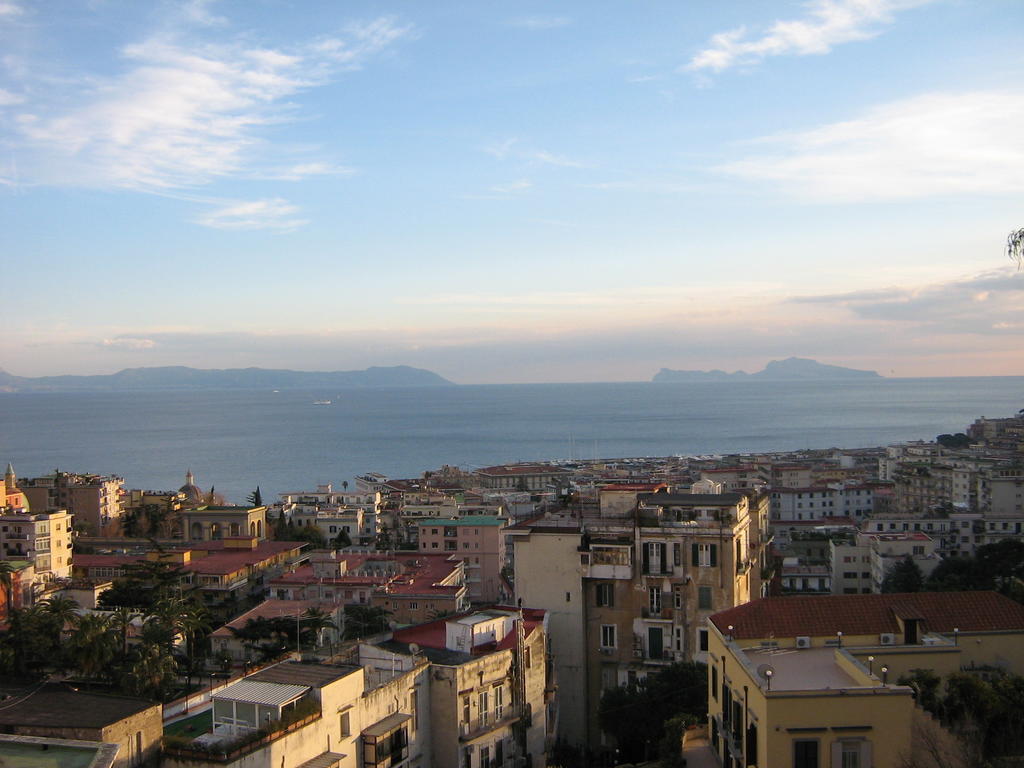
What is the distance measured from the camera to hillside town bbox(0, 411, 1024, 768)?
1111 cm

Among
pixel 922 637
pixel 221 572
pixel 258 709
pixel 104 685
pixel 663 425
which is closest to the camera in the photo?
pixel 258 709

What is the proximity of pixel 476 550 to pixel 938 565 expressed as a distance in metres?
22.1

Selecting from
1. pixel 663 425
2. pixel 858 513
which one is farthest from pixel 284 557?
pixel 663 425

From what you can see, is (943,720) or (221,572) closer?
(943,720)

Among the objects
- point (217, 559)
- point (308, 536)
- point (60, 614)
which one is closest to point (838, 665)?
point (60, 614)

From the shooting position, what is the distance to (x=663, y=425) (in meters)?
198

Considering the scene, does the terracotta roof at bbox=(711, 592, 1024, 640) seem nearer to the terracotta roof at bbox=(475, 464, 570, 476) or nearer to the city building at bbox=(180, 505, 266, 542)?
the city building at bbox=(180, 505, 266, 542)

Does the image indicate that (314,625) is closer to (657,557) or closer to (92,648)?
(92,648)

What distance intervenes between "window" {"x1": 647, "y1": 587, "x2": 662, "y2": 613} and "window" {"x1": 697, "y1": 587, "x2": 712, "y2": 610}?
2.98 feet

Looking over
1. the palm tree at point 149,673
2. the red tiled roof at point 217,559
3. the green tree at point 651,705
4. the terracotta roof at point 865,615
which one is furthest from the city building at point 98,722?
the red tiled roof at point 217,559

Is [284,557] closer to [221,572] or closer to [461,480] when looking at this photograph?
[221,572]

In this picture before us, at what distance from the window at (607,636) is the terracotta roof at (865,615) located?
25.2 feet

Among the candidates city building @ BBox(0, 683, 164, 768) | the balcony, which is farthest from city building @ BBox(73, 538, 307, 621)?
city building @ BBox(0, 683, 164, 768)

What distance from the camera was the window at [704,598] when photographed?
2220cm
